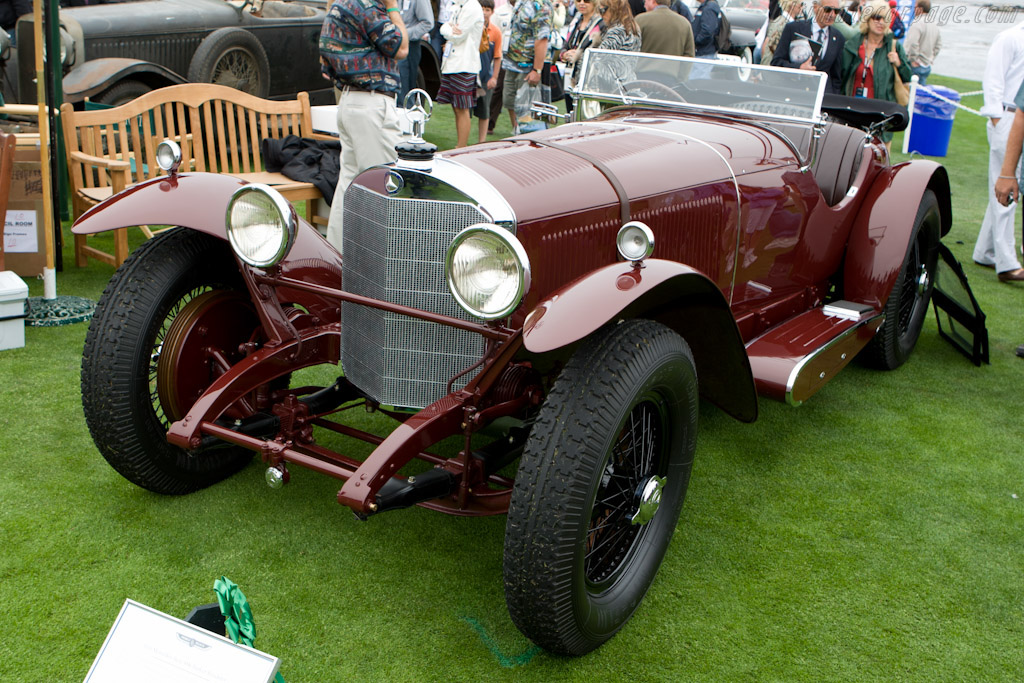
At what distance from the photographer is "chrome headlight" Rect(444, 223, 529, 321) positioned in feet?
7.16

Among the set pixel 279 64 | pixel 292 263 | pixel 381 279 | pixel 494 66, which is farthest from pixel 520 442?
pixel 494 66

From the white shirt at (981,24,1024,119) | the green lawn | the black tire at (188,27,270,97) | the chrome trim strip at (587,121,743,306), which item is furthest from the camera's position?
the black tire at (188,27,270,97)

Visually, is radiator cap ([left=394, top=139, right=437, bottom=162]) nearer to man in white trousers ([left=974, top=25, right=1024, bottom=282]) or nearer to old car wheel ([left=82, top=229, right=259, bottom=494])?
old car wheel ([left=82, top=229, right=259, bottom=494])

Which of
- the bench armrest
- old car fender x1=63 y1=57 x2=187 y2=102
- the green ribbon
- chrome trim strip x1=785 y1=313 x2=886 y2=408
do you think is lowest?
the green ribbon

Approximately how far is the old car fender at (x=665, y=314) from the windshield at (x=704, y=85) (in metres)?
1.57

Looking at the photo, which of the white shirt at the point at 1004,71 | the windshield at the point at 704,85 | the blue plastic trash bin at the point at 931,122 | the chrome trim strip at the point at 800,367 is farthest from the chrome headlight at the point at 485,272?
the blue plastic trash bin at the point at 931,122

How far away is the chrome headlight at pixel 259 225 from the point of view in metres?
2.61

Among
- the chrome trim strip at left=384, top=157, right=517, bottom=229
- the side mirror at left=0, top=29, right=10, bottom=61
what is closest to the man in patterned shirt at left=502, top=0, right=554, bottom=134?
the side mirror at left=0, top=29, right=10, bottom=61

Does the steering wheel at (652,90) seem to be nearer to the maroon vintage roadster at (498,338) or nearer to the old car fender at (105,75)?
the maroon vintage roadster at (498,338)

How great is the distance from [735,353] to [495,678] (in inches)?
46.2

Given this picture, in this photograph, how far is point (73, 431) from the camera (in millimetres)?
3301

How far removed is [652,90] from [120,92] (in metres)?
4.64

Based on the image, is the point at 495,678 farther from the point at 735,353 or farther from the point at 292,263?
the point at 292,263

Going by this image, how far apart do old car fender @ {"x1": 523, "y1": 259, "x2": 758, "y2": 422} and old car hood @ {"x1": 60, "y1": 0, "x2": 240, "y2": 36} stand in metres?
6.13
